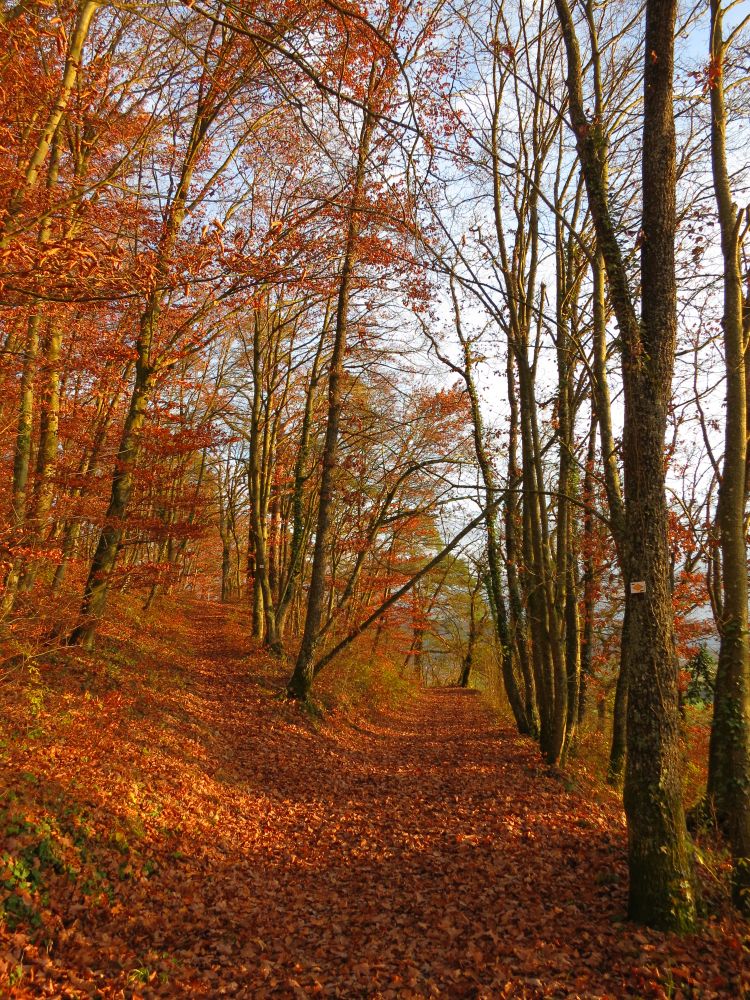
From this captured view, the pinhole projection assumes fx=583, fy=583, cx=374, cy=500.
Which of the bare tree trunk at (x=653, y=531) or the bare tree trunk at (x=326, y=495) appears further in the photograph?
the bare tree trunk at (x=326, y=495)

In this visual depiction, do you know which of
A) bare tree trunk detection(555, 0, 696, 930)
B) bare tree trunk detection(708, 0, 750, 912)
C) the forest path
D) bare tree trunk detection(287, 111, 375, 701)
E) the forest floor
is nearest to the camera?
the forest floor

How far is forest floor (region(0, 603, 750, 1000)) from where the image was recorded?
4141mm

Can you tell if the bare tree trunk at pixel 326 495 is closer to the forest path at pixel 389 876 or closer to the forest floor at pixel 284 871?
the forest path at pixel 389 876

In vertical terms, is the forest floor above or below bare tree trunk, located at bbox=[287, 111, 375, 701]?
below

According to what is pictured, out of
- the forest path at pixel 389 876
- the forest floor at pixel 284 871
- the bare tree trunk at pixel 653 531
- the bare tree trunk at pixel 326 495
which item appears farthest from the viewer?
the bare tree trunk at pixel 326 495

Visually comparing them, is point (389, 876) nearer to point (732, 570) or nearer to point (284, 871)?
point (284, 871)

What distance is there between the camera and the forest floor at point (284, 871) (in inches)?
163

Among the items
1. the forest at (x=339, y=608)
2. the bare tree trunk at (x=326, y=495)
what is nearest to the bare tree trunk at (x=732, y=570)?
the forest at (x=339, y=608)

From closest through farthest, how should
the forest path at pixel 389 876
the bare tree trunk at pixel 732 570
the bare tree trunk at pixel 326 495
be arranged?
the forest path at pixel 389 876 < the bare tree trunk at pixel 732 570 < the bare tree trunk at pixel 326 495

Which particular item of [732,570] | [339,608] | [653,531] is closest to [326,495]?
[339,608]

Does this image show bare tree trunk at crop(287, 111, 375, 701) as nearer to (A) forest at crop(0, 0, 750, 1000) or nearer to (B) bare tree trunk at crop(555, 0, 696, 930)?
(A) forest at crop(0, 0, 750, 1000)

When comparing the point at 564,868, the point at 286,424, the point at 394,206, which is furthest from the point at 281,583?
the point at 564,868

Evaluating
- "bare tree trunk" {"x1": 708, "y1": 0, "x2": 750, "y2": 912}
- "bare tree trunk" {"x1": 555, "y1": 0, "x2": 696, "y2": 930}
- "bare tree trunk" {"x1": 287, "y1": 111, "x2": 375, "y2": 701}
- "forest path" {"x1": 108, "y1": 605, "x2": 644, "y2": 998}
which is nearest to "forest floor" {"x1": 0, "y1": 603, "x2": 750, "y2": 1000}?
"forest path" {"x1": 108, "y1": 605, "x2": 644, "y2": 998}

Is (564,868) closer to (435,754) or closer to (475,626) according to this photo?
(435,754)
